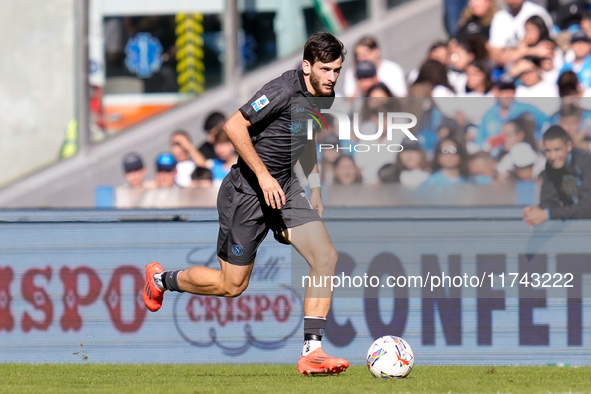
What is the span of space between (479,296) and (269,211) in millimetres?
2099

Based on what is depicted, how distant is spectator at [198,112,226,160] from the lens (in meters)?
10.4

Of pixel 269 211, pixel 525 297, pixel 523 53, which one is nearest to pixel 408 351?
pixel 269 211

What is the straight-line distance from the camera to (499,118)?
320 inches

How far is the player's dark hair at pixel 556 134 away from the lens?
307 inches

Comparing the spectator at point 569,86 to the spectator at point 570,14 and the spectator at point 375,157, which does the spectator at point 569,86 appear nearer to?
the spectator at point 570,14

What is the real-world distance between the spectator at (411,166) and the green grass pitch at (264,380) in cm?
145

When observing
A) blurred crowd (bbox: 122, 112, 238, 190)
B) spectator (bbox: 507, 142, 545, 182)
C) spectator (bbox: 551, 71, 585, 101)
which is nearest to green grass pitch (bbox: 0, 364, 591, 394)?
spectator (bbox: 507, 142, 545, 182)

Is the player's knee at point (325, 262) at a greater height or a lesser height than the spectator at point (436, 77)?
lesser

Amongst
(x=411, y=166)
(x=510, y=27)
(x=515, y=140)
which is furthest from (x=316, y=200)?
(x=510, y=27)

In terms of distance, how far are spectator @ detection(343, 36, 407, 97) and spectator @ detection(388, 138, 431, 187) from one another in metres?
2.62

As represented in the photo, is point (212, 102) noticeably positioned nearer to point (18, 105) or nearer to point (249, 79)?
point (249, 79)

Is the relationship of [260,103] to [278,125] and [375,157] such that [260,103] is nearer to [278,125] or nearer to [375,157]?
[278,125]

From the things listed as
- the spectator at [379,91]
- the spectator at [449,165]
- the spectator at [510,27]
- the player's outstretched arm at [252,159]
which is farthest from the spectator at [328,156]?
the spectator at [510,27]

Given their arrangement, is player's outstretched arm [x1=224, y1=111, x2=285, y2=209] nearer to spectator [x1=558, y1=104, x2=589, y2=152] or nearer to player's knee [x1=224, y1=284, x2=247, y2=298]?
player's knee [x1=224, y1=284, x2=247, y2=298]
